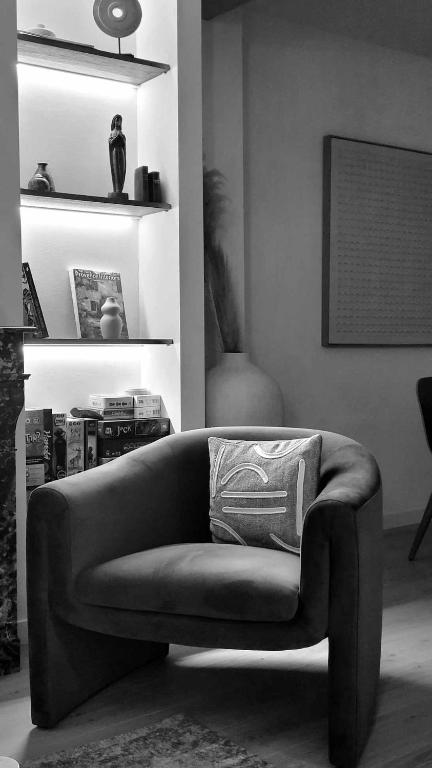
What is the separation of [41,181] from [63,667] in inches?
69.4

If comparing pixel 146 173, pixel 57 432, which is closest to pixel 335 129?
pixel 146 173

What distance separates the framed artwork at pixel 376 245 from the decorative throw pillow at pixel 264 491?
6.47 feet

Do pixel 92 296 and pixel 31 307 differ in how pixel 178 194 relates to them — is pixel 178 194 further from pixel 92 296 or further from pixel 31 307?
pixel 31 307

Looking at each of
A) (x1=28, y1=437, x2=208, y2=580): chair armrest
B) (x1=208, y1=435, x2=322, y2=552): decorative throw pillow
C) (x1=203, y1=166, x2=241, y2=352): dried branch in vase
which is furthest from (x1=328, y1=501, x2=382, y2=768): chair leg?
(x1=203, y1=166, x2=241, y2=352): dried branch in vase

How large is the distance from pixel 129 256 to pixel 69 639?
69.8 inches

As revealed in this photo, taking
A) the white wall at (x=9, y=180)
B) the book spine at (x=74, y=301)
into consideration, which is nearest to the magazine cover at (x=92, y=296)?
the book spine at (x=74, y=301)

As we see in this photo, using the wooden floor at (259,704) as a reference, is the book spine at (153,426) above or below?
above

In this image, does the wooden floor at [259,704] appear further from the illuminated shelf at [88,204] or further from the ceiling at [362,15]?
the ceiling at [362,15]

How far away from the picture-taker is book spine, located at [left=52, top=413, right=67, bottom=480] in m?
3.32

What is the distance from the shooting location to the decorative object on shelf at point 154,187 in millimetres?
3523

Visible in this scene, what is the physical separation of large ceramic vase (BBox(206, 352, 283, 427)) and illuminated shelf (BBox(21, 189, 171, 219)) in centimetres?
77

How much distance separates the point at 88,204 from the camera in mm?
Result: 3432

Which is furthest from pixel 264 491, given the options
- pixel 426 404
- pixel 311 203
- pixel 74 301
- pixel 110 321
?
pixel 311 203

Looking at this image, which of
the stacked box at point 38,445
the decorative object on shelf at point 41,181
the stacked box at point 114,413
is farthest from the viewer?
the stacked box at point 114,413
